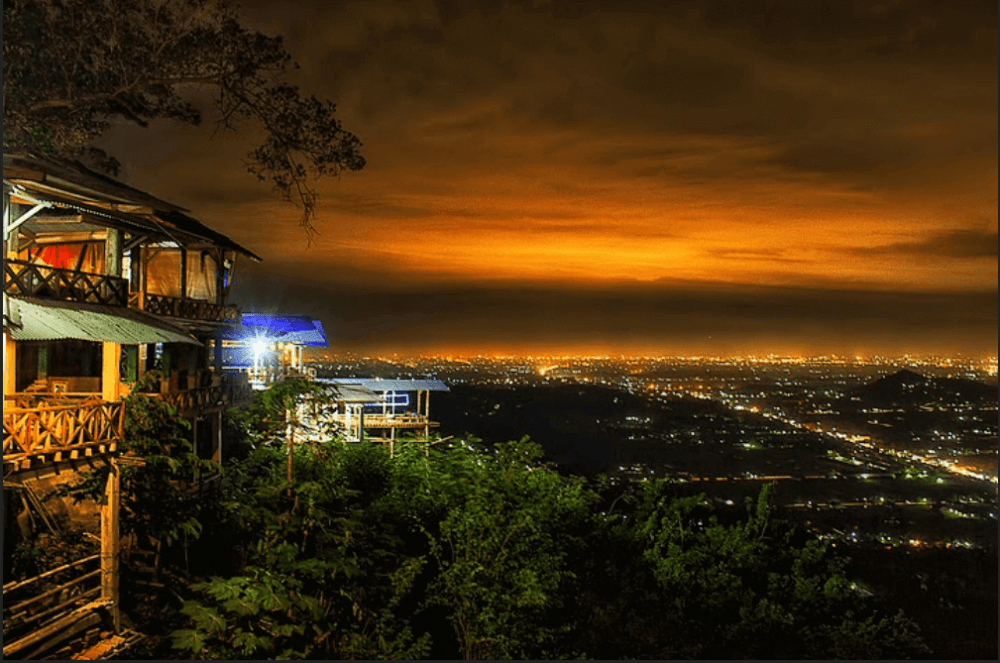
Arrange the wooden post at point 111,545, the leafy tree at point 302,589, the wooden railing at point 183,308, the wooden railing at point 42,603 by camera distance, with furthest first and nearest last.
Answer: the wooden railing at point 183,308
the wooden post at point 111,545
the wooden railing at point 42,603
the leafy tree at point 302,589

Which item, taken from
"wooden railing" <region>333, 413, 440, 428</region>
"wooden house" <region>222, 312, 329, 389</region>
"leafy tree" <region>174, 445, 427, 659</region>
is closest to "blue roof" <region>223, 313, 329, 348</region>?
"wooden house" <region>222, 312, 329, 389</region>

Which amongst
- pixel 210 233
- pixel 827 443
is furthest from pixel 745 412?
pixel 210 233

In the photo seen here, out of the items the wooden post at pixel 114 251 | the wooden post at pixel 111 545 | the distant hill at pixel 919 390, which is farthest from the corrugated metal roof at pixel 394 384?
the distant hill at pixel 919 390

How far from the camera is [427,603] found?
10.4m

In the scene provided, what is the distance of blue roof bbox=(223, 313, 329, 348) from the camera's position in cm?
2684

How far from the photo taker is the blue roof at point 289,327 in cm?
2684

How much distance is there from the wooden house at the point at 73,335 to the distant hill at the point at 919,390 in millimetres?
110316

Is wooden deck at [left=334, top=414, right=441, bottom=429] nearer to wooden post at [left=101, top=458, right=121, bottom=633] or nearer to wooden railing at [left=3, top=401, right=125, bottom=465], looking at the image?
wooden post at [left=101, top=458, right=121, bottom=633]

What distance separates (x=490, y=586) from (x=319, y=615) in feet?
Answer: 11.4

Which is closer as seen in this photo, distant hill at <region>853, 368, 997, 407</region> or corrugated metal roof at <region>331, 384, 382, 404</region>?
corrugated metal roof at <region>331, 384, 382, 404</region>

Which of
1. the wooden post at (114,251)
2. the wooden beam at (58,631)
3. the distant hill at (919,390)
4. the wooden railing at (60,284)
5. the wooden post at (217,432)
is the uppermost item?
the wooden post at (114,251)

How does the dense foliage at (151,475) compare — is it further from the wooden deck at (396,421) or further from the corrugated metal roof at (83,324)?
the wooden deck at (396,421)

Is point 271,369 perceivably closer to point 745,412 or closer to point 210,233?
point 210,233

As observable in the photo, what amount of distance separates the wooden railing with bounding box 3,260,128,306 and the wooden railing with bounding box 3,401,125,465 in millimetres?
1748
